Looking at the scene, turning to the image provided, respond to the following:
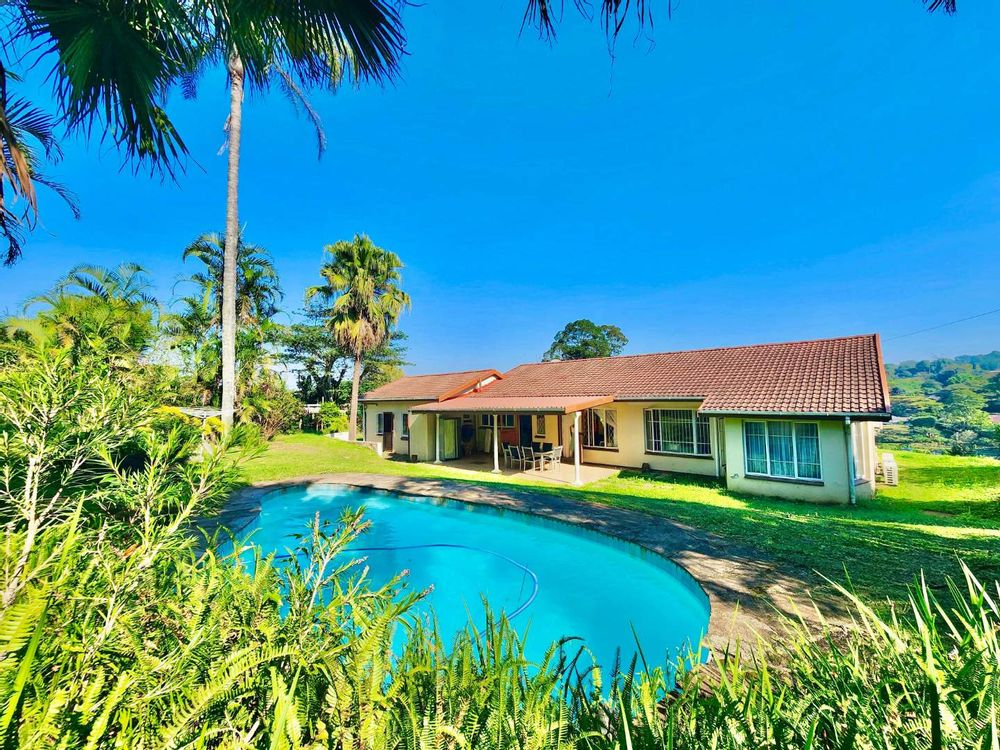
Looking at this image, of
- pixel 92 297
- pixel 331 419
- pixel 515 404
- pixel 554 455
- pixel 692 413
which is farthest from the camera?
pixel 331 419

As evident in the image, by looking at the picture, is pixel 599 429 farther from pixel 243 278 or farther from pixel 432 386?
pixel 243 278

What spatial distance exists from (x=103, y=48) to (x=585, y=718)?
5994 millimetres

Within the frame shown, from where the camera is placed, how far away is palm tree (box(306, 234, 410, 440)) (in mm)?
22734

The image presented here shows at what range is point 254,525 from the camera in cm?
956

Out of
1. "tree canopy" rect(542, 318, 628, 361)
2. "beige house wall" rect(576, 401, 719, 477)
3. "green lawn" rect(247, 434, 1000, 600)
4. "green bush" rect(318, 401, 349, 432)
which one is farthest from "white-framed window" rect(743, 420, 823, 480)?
"tree canopy" rect(542, 318, 628, 361)

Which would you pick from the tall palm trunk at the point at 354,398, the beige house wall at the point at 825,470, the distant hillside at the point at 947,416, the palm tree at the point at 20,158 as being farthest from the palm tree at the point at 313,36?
the tall palm trunk at the point at 354,398

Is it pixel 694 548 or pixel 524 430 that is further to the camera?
pixel 524 430

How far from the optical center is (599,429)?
18312mm

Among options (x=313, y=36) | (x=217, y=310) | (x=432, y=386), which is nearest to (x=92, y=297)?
(x=217, y=310)

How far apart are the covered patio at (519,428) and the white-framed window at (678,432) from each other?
213 centimetres

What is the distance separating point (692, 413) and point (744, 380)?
6.98 ft

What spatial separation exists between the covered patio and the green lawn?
1786mm

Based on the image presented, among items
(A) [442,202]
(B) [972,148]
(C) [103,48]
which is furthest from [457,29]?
(B) [972,148]

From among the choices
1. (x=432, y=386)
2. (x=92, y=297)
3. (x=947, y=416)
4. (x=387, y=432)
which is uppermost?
(x=92, y=297)
